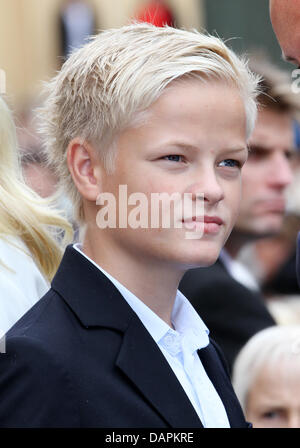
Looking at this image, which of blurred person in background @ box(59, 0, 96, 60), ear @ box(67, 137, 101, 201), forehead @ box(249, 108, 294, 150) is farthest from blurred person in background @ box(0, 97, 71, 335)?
blurred person in background @ box(59, 0, 96, 60)

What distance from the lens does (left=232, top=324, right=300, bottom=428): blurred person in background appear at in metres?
3.14

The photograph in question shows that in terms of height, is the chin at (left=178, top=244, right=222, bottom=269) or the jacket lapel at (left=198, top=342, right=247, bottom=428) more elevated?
the chin at (left=178, top=244, right=222, bottom=269)

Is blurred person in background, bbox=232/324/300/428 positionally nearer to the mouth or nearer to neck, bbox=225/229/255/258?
neck, bbox=225/229/255/258

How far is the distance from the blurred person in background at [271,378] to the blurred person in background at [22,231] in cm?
114

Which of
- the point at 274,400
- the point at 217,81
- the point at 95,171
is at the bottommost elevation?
the point at 274,400

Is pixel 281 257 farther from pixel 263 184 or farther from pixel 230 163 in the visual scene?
pixel 230 163

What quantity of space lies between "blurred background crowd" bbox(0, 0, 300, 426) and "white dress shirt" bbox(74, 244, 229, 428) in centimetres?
44

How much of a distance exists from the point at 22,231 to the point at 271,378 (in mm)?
1286

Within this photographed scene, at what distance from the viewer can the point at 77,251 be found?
190 cm

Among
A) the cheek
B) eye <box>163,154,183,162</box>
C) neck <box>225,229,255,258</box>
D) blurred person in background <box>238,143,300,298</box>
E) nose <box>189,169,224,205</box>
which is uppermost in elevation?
eye <box>163,154,183,162</box>
